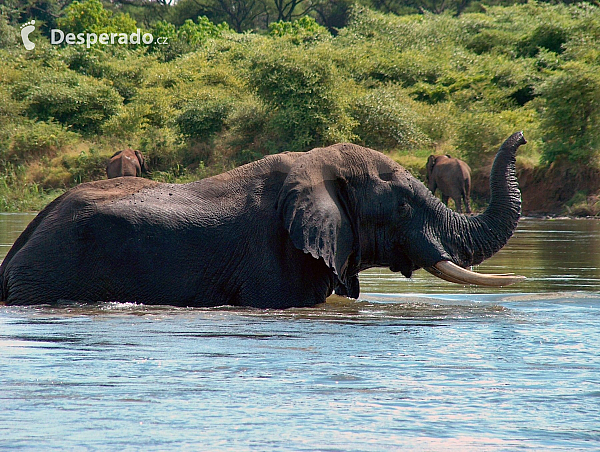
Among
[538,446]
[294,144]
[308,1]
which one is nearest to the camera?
[538,446]

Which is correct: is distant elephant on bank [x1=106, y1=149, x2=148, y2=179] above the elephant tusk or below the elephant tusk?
above

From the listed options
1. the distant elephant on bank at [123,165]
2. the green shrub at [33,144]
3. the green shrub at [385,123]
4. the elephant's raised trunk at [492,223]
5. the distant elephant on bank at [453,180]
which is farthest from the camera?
the green shrub at [33,144]

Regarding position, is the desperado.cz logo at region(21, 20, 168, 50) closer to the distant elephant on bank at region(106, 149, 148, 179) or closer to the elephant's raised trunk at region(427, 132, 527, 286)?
the distant elephant on bank at region(106, 149, 148, 179)

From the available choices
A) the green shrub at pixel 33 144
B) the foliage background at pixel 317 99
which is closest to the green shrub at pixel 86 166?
the foliage background at pixel 317 99

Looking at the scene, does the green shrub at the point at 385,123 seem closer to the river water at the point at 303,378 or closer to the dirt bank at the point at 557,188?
the dirt bank at the point at 557,188

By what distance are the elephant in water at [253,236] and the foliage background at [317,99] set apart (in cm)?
1725

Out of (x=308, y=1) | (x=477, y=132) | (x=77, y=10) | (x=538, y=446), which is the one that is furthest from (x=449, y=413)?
(x=308, y=1)

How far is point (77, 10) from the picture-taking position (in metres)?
57.2

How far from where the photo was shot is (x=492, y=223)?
7.50 metres

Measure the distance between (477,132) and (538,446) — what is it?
24.7 metres

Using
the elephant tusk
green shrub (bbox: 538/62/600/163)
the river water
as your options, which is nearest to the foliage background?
green shrub (bbox: 538/62/600/163)

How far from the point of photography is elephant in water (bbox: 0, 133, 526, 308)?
6.91 metres

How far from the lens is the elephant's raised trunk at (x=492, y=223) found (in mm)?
7398

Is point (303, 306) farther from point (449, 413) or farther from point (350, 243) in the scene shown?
point (449, 413)
